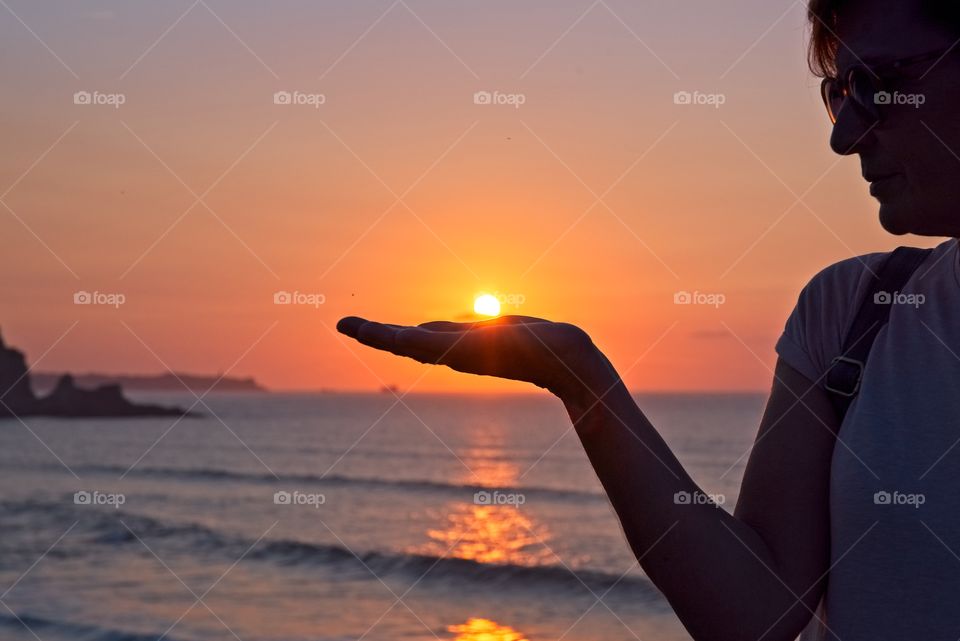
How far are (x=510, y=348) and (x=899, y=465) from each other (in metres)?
0.56

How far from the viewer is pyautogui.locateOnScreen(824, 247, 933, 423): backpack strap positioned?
1.45m

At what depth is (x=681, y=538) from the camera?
1406mm

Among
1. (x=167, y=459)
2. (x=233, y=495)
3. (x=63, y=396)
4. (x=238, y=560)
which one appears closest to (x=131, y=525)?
(x=238, y=560)

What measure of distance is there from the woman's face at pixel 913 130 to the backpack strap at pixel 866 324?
0.07 meters

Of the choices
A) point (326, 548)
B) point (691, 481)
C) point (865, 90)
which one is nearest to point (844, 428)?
point (691, 481)

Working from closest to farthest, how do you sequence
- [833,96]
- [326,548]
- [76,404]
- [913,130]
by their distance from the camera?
[913,130] < [833,96] < [326,548] < [76,404]

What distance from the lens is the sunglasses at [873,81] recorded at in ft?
4.75

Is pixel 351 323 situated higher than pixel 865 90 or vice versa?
pixel 865 90

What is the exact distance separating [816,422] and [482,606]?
13011 millimetres

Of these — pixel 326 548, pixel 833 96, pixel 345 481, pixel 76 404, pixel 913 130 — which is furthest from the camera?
pixel 76 404

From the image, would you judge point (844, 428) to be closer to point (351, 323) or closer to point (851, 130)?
point (851, 130)

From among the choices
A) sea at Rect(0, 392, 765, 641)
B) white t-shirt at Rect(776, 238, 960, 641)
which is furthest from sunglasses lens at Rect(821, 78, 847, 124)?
sea at Rect(0, 392, 765, 641)

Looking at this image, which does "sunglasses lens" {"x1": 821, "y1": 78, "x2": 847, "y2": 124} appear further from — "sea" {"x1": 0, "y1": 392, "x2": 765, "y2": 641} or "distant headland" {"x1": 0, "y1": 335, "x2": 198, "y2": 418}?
"distant headland" {"x1": 0, "y1": 335, "x2": 198, "y2": 418}

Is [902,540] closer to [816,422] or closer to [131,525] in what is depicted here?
[816,422]
